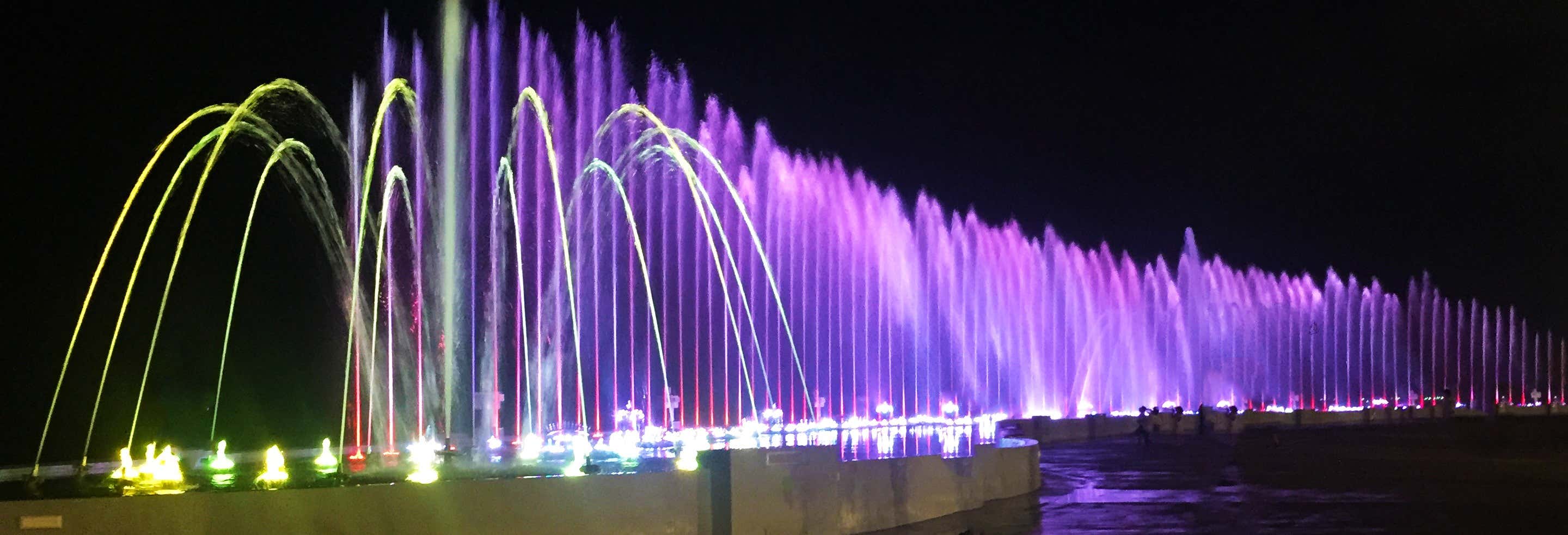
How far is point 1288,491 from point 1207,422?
19656 millimetres

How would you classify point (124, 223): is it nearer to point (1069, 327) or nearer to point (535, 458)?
point (535, 458)

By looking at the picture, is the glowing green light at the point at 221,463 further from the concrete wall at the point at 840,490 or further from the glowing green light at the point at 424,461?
the concrete wall at the point at 840,490

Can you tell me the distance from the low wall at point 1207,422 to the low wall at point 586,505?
43.3ft

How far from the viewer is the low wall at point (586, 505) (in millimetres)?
9414

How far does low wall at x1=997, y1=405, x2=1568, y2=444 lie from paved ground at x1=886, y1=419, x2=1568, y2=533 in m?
0.94

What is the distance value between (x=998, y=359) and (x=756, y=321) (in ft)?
25.3

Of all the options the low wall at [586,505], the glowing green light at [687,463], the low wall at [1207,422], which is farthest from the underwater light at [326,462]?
the low wall at [1207,422]

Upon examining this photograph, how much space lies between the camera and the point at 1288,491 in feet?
60.4

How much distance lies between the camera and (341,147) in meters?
24.0

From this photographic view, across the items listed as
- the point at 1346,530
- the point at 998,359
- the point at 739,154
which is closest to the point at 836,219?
the point at 739,154

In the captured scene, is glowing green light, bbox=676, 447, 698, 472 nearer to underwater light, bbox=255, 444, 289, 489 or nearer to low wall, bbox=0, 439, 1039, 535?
low wall, bbox=0, 439, 1039, 535

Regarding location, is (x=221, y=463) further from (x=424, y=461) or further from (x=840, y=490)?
(x=840, y=490)

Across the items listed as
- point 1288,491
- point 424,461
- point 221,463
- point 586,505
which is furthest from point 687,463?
point 1288,491

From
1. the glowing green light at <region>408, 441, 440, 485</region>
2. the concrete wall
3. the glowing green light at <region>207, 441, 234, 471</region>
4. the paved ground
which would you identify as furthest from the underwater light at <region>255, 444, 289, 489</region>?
the paved ground
